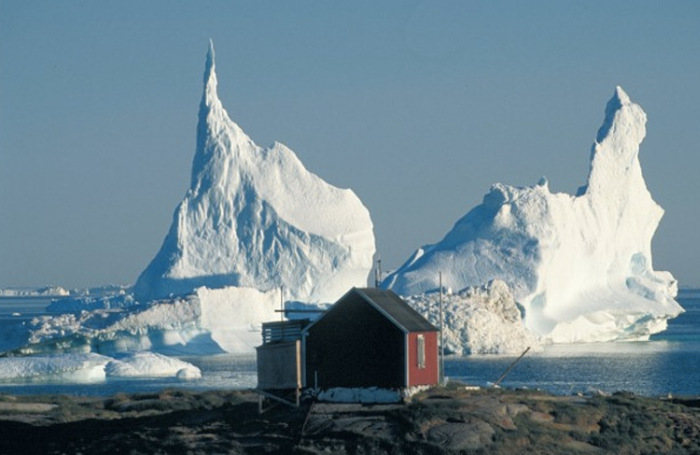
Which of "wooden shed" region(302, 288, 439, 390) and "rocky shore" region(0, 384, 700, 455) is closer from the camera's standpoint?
"rocky shore" region(0, 384, 700, 455)

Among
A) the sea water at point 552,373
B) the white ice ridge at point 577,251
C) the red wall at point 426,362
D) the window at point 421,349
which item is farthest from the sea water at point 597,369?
the window at point 421,349

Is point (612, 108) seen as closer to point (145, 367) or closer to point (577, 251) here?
point (577, 251)

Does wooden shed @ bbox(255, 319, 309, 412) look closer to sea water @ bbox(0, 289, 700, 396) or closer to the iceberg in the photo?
sea water @ bbox(0, 289, 700, 396)

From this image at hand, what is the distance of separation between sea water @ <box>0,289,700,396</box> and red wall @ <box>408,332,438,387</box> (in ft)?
47.8

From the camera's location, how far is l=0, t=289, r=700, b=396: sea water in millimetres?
46000

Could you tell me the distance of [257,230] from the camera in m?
72.0

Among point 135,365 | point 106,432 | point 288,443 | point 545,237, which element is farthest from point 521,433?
point 545,237

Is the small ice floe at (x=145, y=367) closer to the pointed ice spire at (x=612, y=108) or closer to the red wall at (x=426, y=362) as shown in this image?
the red wall at (x=426, y=362)

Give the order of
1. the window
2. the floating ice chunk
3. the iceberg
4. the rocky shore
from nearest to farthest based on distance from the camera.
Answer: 1. the rocky shore
2. the window
3. the floating ice chunk
4. the iceberg

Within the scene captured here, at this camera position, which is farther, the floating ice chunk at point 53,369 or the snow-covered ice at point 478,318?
the snow-covered ice at point 478,318

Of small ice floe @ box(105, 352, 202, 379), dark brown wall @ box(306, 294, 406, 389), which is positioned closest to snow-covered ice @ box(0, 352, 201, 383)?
small ice floe @ box(105, 352, 202, 379)

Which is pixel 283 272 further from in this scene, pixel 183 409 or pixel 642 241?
pixel 183 409

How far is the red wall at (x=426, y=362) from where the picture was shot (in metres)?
26.8

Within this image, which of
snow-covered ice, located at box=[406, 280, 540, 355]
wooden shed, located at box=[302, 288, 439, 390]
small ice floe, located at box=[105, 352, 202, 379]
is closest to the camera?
wooden shed, located at box=[302, 288, 439, 390]
